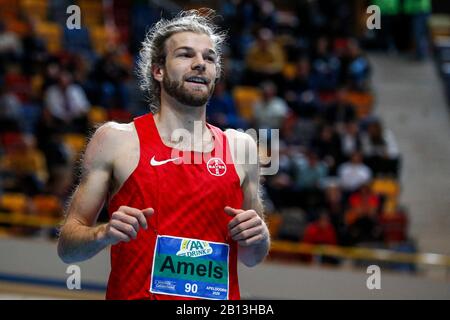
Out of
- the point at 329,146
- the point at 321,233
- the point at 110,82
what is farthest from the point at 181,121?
the point at 110,82

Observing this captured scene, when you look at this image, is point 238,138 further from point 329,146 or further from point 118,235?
point 329,146

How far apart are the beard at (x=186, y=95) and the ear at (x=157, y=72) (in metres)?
0.14

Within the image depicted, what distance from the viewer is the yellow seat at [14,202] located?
10867 mm

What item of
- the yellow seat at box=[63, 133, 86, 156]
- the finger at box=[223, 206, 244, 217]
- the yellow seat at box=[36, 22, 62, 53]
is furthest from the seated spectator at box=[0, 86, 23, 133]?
the finger at box=[223, 206, 244, 217]

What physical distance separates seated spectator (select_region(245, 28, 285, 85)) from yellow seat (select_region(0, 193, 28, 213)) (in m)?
4.35

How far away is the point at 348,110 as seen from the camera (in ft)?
42.9

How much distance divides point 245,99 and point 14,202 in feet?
13.0

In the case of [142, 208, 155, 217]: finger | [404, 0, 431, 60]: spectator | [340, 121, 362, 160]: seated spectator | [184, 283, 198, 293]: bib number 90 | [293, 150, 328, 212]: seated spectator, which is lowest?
[184, 283, 198, 293]: bib number 90

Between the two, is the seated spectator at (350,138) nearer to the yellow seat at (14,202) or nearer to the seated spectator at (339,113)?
the seated spectator at (339,113)

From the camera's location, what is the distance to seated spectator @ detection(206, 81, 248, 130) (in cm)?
1241

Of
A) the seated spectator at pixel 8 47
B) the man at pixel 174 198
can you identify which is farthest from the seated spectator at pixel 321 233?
the man at pixel 174 198

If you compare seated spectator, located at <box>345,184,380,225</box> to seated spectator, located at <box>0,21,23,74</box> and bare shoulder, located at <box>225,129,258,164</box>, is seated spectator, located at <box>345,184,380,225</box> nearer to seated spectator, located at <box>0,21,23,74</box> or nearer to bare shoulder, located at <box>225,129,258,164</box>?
seated spectator, located at <box>0,21,23,74</box>

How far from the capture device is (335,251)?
10.3 metres
